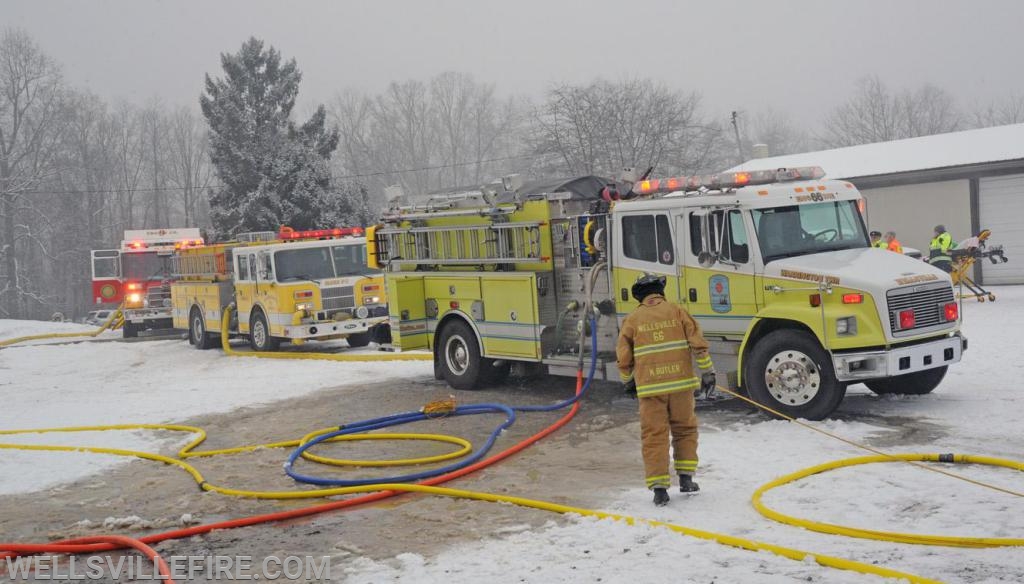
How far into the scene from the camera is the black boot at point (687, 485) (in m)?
6.84

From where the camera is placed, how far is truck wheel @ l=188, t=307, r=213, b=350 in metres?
21.8

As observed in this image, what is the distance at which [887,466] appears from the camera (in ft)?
23.4

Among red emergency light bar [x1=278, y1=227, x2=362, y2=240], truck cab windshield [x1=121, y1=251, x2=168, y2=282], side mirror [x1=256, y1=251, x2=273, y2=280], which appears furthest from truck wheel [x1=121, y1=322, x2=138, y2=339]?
side mirror [x1=256, y1=251, x2=273, y2=280]

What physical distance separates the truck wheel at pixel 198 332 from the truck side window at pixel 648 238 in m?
13.9

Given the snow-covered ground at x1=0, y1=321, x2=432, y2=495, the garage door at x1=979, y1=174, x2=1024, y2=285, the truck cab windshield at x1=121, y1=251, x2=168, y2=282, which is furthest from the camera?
the truck cab windshield at x1=121, y1=251, x2=168, y2=282

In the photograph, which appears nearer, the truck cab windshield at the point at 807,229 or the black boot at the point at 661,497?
the black boot at the point at 661,497

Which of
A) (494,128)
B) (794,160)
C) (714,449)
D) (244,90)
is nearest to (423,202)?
(714,449)

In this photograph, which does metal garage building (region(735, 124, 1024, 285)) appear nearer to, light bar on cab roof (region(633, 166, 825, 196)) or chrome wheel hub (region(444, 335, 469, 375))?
light bar on cab roof (region(633, 166, 825, 196))

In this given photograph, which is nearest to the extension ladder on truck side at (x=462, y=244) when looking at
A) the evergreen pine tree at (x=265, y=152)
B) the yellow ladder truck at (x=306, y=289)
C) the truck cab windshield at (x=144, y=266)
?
the yellow ladder truck at (x=306, y=289)

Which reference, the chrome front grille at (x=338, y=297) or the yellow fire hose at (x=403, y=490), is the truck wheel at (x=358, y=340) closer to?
the chrome front grille at (x=338, y=297)

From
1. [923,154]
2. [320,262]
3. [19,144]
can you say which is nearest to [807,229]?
[320,262]

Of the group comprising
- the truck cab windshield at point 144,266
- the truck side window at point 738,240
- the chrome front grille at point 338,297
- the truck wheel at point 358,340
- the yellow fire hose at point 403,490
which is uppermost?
the truck cab windshield at point 144,266

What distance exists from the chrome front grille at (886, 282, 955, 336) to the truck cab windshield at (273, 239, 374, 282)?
39.6 ft

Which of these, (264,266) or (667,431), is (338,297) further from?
(667,431)
